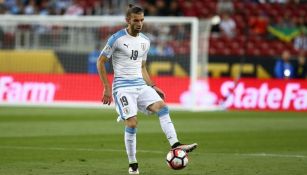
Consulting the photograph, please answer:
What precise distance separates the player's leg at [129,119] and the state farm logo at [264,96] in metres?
15.0

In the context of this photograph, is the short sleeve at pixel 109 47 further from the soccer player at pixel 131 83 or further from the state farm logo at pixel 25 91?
the state farm logo at pixel 25 91

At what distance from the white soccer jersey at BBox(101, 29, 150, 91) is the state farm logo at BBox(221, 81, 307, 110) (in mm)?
14834

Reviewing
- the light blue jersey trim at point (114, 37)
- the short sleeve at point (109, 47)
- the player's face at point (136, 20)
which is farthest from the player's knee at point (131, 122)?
the player's face at point (136, 20)

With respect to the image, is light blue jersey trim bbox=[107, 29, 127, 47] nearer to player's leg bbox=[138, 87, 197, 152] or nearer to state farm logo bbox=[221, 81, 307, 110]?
player's leg bbox=[138, 87, 197, 152]

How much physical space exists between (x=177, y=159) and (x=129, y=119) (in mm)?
855

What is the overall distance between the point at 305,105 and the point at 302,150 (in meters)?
11.3

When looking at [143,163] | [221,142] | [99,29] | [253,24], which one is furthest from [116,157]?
[253,24]

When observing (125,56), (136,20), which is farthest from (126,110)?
(136,20)

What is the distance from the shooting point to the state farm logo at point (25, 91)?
85.8 ft

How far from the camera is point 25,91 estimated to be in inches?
1032

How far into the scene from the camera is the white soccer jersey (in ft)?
34.7

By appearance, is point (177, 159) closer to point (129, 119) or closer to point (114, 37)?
point (129, 119)

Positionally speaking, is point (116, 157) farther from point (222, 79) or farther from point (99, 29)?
point (99, 29)

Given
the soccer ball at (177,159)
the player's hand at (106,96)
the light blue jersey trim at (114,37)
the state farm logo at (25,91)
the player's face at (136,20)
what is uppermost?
the player's face at (136,20)
